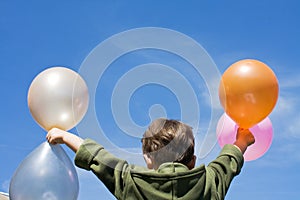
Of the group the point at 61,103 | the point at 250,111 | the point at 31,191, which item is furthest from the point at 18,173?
the point at 250,111

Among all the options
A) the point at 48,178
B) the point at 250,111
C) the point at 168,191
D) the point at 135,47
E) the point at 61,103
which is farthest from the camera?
the point at 48,178

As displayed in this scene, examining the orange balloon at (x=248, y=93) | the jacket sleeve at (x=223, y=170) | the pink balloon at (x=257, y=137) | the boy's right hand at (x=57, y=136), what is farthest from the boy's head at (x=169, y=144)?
the pink balloon at (x=257, y=137)

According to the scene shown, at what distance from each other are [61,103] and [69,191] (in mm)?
→ 734

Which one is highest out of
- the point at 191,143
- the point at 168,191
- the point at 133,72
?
the point at 133,72

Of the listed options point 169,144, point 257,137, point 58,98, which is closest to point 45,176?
point 58,98

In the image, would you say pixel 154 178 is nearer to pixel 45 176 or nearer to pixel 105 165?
pixel 105 165

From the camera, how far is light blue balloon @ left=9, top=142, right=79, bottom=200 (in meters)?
3.31

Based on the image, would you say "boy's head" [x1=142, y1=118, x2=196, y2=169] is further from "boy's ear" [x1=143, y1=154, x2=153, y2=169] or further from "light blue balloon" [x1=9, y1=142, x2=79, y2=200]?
"light blue balloon" [x1=9, y1=142, x2=79, y2=200]

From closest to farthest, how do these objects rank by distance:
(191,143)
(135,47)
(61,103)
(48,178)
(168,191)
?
1. (168,191)
2. (191,143)
3. (135,47)
4. (61,103)
5. (48,178)

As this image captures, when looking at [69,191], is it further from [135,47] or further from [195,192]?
[195,192]

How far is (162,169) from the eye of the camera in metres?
1.96

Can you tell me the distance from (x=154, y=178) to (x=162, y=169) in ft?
0.17

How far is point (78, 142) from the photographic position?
2.15 m

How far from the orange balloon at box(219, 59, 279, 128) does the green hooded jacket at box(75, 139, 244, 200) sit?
0.76 meters
